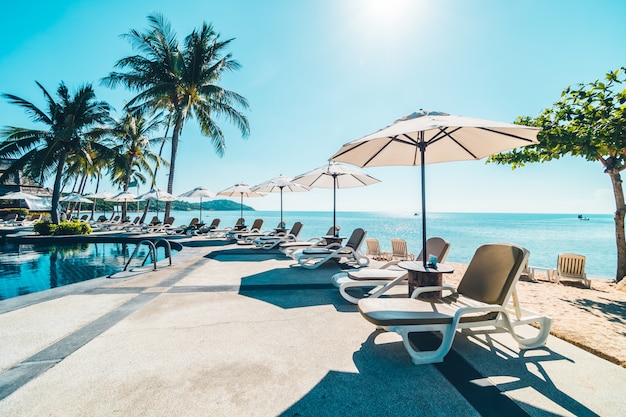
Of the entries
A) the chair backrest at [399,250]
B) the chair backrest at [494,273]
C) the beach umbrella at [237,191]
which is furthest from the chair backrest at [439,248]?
the beach umbrella at [237,191]

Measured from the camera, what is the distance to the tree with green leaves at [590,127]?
5.71 meters

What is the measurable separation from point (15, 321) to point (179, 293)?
6.25ft

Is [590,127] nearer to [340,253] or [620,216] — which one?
[620,216]

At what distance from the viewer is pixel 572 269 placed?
8.01m

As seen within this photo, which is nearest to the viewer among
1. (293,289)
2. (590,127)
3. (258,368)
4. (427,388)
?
(427,388)

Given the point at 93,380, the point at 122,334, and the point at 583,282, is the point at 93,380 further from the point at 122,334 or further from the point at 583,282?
the point at 583,282

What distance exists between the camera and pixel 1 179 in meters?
14.3

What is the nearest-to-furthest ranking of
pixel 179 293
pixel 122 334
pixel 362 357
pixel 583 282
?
1. pixel 362 357
2. pixel 122 334
3. pixel 179 293
4. pixel 583 282

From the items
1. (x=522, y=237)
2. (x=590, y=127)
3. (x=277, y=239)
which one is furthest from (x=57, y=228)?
(x=522, y=237)

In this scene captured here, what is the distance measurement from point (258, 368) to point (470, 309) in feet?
6.62

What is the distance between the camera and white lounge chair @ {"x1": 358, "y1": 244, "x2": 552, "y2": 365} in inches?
96.1

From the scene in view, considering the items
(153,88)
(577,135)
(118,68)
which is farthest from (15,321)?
(118,68)

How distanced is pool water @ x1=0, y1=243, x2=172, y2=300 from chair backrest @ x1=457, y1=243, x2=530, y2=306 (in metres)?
7.57

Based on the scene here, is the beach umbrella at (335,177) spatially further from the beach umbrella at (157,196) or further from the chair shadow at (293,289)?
the beach umbrella at (157,196)
